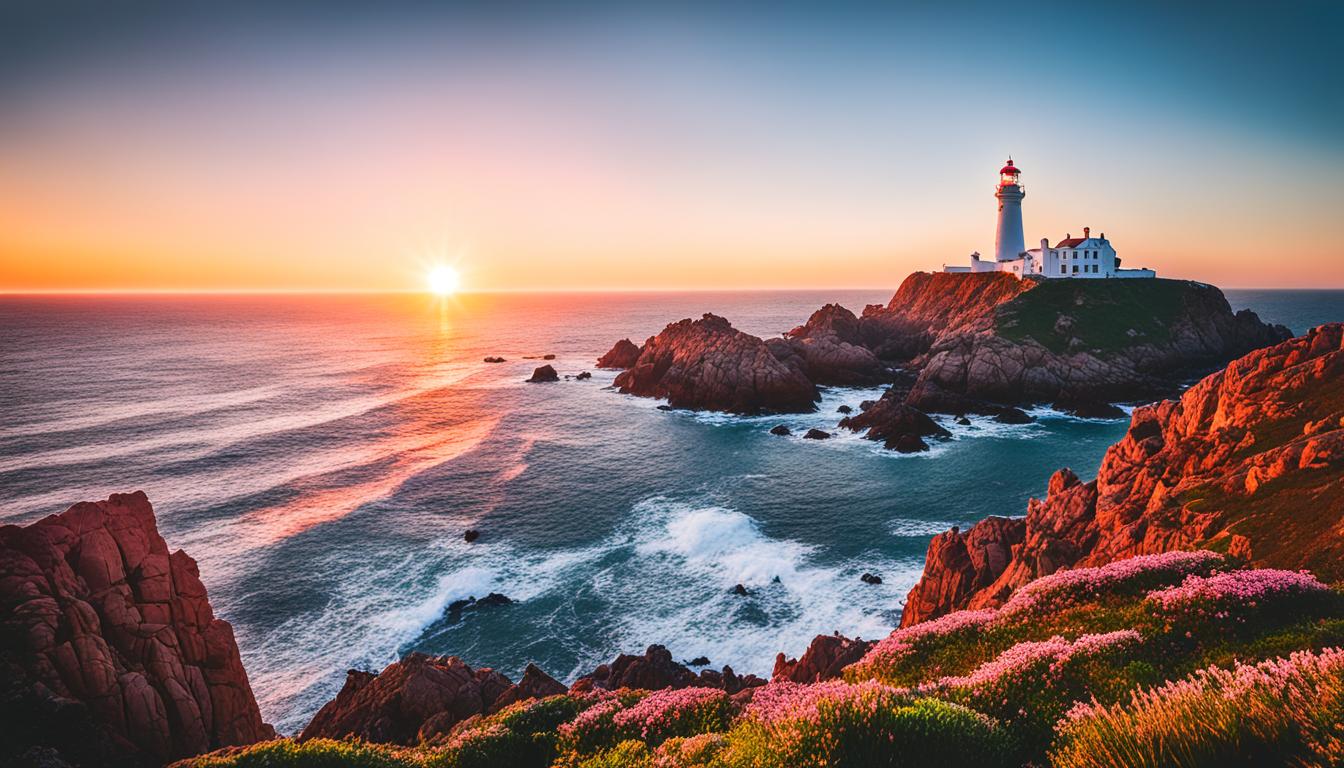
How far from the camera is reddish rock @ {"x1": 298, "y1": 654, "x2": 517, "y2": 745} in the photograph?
80.0 ft

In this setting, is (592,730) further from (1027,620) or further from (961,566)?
(961,566)

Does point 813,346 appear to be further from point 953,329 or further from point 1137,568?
point 1137,568

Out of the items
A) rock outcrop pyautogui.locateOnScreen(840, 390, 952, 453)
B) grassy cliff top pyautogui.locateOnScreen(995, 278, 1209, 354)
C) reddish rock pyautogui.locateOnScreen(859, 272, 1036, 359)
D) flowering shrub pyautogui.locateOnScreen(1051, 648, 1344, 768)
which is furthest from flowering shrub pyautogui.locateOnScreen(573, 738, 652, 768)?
reddish rock pyautogui.locateOnScreen(859, 272, 1036, 359)

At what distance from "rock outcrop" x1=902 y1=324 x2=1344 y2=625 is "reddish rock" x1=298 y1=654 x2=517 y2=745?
79.0 feet

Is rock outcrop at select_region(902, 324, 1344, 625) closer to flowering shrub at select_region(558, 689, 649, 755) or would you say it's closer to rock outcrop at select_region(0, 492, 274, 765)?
flowering shrub at select_region(558, 689, 649, 755)

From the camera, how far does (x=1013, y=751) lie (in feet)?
25.7

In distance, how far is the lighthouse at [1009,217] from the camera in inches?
5113


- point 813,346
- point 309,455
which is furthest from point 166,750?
point 813,346

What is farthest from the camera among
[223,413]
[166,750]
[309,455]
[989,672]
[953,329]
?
[953,329]

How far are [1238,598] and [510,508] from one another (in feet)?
173

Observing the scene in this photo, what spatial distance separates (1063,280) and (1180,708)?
143 meters

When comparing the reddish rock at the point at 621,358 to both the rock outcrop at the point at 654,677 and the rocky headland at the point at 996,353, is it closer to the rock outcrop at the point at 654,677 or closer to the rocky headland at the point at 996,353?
the rocky headland at the point at 996,353

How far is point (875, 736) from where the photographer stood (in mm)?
7207

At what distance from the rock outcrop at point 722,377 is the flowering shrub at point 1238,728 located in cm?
8447
